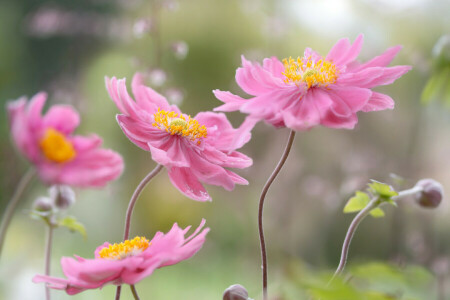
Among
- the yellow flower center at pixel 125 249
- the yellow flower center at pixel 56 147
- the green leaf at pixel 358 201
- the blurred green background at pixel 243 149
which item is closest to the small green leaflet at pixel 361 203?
the green leaf at pixel 358 201

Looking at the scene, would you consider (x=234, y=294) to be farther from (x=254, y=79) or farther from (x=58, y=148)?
(x=58, y=148)

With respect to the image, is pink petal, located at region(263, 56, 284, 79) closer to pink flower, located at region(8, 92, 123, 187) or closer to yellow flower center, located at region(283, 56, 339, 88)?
yellow flower center, located at region(283, 56, 339, 88)

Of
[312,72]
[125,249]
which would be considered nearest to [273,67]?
→ [312,72]

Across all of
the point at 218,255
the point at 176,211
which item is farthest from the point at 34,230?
the point at 218,255

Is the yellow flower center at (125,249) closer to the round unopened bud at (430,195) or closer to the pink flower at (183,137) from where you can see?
the pink flower at (183,137)

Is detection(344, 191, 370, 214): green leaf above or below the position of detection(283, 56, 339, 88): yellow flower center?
below

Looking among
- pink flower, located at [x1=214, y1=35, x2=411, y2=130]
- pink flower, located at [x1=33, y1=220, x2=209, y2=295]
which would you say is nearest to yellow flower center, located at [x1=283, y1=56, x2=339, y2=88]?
pink flower, located at [x1=214, y1=35, x2=411, y2=130]
